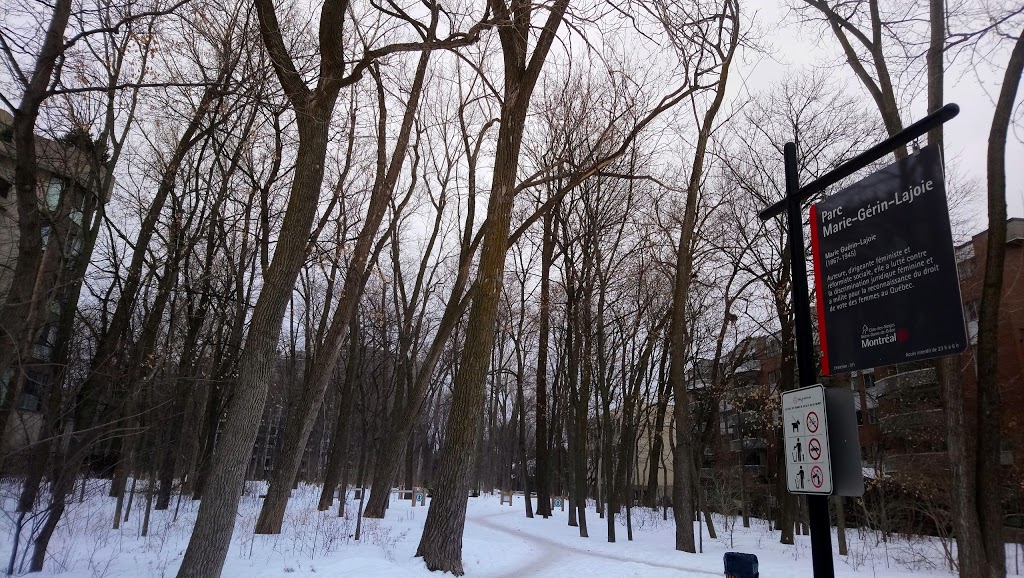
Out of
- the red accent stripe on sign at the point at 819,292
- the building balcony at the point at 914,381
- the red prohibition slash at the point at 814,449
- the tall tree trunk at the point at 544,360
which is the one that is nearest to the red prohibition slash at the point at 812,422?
the red prohibition slash at the point at 814,449

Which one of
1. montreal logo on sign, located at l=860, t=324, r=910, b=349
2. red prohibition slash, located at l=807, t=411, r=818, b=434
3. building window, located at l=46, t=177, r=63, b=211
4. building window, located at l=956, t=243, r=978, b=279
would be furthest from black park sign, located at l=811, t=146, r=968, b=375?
building window, located at l=956, t=243, r=978, b=279

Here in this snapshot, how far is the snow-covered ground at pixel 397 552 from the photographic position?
8148mm

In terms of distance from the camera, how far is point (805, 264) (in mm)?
4949

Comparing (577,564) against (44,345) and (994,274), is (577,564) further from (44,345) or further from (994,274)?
(44,345)

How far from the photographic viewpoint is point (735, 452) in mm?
40656

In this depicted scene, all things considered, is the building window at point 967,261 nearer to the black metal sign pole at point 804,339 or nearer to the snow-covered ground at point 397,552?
the snow-covered ground at point 397,552

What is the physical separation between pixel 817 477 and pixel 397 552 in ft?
26.9

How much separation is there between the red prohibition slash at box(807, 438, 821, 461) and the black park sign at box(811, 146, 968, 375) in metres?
0.56

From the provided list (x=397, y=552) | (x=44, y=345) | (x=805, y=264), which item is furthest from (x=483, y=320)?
(x=44, y=345)

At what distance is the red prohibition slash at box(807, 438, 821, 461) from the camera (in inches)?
159

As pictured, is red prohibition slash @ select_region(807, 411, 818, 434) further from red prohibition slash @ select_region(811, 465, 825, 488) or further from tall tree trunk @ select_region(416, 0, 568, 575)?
tall tree trunk @ select_region(416, 0, 568, 575)

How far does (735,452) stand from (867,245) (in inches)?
1591

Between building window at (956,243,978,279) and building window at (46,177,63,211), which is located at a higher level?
building window at (956,243,978,279)

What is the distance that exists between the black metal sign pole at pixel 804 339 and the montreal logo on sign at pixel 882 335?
1.44 ft
